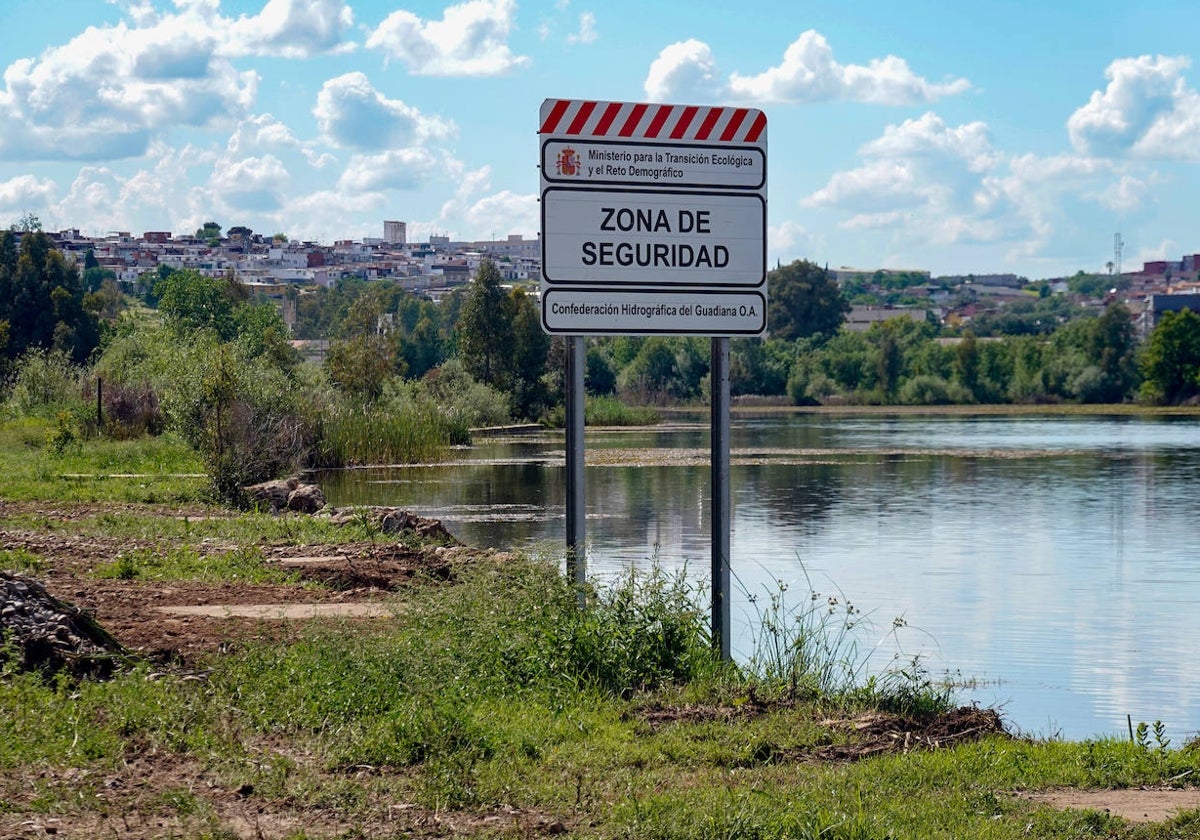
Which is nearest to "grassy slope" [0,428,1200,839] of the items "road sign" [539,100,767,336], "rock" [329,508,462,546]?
"road sign" [539,100,767,336]

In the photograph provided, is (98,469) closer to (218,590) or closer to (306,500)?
(306,500)

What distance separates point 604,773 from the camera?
662cm

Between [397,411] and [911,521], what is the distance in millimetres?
25168

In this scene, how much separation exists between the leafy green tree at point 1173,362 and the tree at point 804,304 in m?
38.7

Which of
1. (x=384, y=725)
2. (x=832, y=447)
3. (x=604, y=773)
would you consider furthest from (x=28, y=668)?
(x=832, y=447)

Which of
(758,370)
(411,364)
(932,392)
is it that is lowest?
(932,392)

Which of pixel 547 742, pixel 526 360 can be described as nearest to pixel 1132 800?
pixel 547 742

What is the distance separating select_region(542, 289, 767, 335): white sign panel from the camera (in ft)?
31.9

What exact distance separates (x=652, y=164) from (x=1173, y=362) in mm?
96450

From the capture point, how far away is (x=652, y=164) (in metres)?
9.83

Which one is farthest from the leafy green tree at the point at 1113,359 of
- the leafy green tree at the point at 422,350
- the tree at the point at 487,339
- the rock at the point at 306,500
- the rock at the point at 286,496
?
the rock at the point at 306,500

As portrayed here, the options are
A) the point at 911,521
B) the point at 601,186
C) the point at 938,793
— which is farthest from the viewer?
the point at 911,521

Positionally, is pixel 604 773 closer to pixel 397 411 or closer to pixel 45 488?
pixel 45 488

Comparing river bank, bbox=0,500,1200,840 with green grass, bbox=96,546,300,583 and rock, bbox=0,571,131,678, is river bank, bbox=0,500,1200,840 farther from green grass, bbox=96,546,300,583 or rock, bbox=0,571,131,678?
green grass, bbox=96,546,300,583
